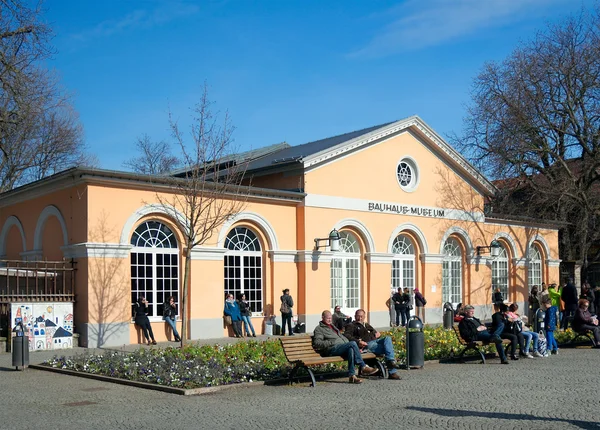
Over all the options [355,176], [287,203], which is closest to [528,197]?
[355,176]

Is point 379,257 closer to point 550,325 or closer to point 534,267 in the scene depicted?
point 550,325

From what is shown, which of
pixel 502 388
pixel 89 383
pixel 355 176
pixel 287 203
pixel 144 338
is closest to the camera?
pixel 502 388

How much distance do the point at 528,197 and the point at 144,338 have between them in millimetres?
21104

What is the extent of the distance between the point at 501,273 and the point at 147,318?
17913 mm

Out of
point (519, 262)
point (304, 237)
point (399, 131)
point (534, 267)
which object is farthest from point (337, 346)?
point (534, 267)

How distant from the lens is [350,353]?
12.4 m

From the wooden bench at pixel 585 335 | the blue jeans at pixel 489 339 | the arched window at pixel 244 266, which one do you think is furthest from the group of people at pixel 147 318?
the wooden bench at pixel 585 335

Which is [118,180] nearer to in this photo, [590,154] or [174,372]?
[174,372]

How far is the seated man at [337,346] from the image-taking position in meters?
12.4

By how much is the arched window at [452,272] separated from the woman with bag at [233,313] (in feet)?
34.3

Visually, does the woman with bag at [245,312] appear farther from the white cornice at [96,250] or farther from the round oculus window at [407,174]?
the round oculus window at [407,174]

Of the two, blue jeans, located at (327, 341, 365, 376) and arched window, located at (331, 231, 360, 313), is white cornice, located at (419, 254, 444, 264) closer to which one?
arched window, located at (331, 231, 360, 313)

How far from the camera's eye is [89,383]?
12.6 m

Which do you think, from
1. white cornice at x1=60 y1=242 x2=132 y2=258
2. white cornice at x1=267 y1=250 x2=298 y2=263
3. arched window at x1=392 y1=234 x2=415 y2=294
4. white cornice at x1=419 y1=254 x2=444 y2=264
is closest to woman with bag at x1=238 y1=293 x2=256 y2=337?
white cornice at x1=267 y1=250 x2=298 y2=263
